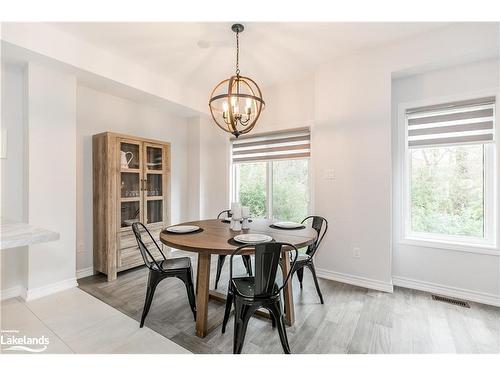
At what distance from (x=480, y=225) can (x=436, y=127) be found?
1114mm

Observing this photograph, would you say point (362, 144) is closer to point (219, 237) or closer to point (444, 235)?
point (444, 235)

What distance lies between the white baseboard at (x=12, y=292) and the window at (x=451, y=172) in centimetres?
424

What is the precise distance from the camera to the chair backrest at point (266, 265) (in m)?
1.43

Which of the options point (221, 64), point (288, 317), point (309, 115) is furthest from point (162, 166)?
point (288, 317)

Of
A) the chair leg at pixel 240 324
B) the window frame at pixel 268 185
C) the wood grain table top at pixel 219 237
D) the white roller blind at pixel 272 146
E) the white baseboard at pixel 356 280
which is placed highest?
the white roller blind at pixel 272 146

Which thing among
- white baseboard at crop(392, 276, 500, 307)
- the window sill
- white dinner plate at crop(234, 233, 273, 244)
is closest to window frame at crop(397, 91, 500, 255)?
the window sill

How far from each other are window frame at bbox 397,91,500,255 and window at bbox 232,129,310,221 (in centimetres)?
115

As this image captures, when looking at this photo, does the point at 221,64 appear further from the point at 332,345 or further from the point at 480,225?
the point at 480,225

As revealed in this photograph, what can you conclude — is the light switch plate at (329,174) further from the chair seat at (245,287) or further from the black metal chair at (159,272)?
the black metal chair at (159,272)

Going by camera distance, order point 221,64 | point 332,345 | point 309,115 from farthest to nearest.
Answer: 1. point 309,115
2. point 221,64
3. point 332,345

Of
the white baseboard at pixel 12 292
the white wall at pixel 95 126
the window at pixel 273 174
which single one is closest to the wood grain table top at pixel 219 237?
the window at pixel 273 174

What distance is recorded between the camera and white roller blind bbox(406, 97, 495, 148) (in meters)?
2.38

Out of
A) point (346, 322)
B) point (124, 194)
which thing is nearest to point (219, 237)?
point (346, 322)
